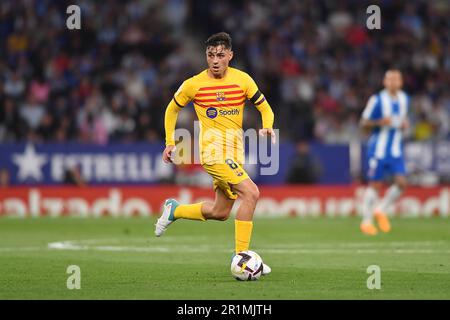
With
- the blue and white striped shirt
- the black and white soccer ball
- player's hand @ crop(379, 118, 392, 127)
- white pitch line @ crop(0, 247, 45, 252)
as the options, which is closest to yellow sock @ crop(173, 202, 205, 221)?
the black and white soccer ball

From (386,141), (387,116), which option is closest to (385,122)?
(387,116)

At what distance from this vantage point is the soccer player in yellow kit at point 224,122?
10430mm

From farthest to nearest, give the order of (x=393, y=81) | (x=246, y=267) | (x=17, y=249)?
(x=393, y=81) → (x=17, y=249) → (x=246, y=267)

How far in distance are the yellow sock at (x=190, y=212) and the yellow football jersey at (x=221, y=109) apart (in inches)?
30.5

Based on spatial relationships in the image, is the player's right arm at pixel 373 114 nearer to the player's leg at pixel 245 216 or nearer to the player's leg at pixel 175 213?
the player's leg at pixel 175 213

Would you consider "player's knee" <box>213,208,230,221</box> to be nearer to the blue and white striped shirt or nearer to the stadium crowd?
the blue and white striped shirt

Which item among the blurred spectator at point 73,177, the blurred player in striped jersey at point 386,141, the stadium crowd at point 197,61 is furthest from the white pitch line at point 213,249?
the stadium crowd at point 197,61

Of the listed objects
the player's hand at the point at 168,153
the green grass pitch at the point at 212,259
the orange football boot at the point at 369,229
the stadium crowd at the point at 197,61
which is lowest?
the green grass pitch at the point at 212,259

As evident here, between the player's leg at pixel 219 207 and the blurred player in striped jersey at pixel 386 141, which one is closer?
the player's leg at pixel 219 207

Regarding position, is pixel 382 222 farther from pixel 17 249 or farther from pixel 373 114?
pixel 17 249

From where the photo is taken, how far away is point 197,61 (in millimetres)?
26453

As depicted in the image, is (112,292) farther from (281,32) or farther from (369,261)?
(281,32)

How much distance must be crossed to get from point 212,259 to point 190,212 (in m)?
1.12

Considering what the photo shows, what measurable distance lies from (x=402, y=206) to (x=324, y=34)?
663 cm
